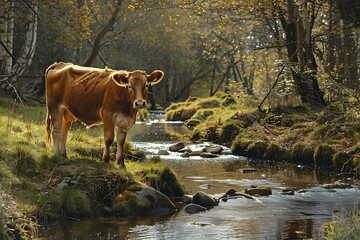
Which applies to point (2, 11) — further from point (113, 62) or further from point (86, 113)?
point (113, 62)

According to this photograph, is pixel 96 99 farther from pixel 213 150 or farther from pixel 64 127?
pixel 213 150

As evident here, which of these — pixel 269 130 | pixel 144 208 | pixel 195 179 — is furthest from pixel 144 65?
pixel 144 208

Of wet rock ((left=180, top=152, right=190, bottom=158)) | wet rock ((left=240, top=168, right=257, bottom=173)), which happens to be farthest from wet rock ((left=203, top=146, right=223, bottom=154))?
wet rock ((left=240, top=168, right=257, bottom=173))

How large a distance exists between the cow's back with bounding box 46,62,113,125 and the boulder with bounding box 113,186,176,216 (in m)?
2.12

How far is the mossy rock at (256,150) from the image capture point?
21.3m

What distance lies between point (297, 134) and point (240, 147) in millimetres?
2107

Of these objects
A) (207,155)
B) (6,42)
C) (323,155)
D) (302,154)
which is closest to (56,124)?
(207,155)

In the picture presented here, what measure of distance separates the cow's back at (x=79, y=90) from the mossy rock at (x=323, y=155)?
7.77m

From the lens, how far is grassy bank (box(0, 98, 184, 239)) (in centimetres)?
1055

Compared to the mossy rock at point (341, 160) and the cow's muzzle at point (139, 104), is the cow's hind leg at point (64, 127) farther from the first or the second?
the mossy rock at point (341, 160)

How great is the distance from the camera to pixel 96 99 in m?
13.2

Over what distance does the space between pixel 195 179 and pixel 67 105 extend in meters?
3.99

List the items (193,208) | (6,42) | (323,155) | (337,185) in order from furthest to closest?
(6,42), (323,155), (337,185), (193,208)

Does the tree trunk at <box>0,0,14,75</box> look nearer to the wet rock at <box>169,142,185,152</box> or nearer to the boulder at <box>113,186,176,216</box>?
the wet rock at <box>169,142,185,152</box>
